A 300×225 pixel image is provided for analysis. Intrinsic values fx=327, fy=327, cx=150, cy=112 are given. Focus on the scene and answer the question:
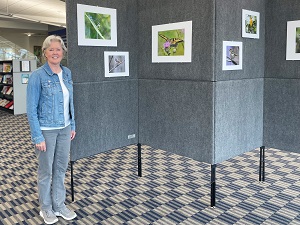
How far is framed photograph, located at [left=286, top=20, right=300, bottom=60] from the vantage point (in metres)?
3.04

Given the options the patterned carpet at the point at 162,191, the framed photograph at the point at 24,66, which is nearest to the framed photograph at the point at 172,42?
the patterned carpet at the point at 162,191

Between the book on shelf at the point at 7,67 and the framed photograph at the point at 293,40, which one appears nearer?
the framed photograph at the point at 293,40

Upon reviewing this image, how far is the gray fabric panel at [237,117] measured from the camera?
2914 mm

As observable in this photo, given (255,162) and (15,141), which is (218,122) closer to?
(255,162)

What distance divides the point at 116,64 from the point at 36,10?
1023cm

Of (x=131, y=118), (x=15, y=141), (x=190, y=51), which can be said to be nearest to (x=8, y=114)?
(x=15, y=141)

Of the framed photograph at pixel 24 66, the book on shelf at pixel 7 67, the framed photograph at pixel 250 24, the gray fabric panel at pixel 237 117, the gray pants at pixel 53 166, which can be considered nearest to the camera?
the gray pants at pixel 53 166

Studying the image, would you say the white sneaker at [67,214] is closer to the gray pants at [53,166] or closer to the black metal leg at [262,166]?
the gray pants at [53,166]

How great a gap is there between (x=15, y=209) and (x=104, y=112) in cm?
122

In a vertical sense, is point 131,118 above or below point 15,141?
above

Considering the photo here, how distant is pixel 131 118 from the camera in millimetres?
3557

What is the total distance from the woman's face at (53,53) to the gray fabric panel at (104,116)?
434 mm

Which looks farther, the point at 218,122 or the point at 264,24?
the point at 264,24

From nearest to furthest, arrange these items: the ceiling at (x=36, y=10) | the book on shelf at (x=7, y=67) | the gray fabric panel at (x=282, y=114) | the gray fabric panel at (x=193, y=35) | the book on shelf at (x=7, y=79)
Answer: the gray fabric panel at (x=193, y=35) < the gray fabric panel at (x=282, y=114) < the book on shelf at (x=7, y=79) < the book on shelf at (x=7, y=67) < the ceiling at (x=36, y=10)
